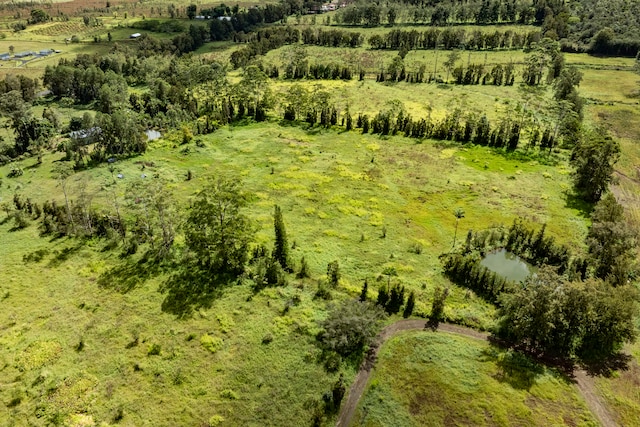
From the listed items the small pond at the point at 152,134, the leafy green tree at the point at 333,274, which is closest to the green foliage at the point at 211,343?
the leafy green tree at the point at 333,274

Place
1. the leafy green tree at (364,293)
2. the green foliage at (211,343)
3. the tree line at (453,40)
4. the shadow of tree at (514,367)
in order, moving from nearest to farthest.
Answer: the shadow of tree at (514,367)
the green foliage at (211,343)
the leafy green tree at (364,293)
the tree line at (453,40)

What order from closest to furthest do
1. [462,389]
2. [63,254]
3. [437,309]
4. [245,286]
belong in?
[462,389], [437,309], [245,286], [63,254]

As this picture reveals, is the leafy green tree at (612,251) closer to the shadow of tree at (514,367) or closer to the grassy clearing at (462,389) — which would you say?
the shadow of tree at (514,367)

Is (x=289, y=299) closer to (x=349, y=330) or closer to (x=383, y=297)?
(x=349, y=330)

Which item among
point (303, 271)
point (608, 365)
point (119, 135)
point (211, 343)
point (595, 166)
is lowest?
point (211, 343)

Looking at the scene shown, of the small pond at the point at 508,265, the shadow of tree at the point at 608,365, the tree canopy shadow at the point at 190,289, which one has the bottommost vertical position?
the shadow of tree at the point at 608,365

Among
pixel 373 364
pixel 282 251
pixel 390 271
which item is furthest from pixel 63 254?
pixel 390 271

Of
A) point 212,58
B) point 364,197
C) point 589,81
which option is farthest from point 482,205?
point 212,58
